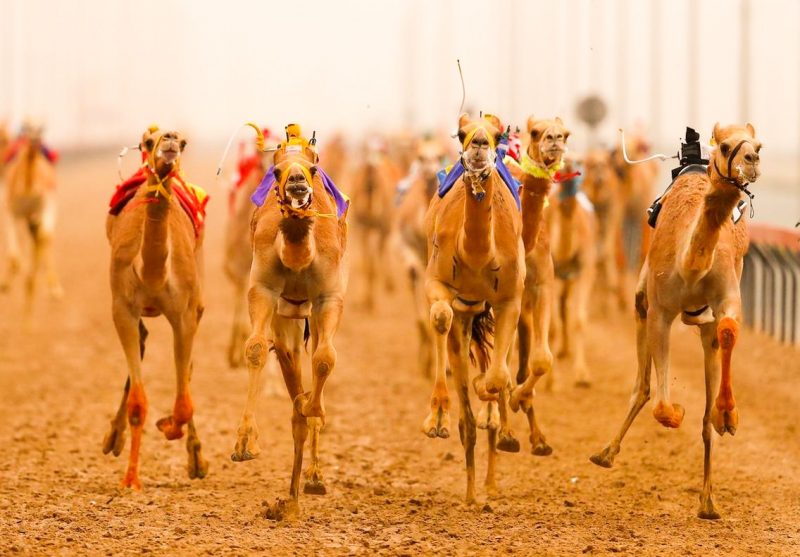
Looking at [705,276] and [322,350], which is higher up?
[705,276]

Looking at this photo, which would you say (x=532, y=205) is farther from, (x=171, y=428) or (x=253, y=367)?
(x=171, y=428)

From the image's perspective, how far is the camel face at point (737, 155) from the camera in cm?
896

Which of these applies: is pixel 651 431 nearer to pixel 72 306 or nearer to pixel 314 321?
pixel 314 321

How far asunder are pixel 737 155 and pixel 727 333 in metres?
1.08

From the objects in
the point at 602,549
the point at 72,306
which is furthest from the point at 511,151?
the point at 72,306

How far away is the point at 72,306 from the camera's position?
22844 mm

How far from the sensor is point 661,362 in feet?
32.4

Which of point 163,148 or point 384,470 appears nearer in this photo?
point 163,148

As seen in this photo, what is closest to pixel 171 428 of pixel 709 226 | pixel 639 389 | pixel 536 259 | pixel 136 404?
pixel 136 404

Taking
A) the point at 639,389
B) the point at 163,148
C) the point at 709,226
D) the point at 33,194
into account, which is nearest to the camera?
the point at 709,226

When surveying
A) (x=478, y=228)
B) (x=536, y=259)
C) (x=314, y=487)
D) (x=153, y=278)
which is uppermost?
(x=478, y=228)

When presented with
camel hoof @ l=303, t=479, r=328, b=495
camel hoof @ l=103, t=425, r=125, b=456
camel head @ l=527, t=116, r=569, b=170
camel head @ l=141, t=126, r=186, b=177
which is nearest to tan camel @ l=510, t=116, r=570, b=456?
camel head @ l=527, t=116, r=569, b=170

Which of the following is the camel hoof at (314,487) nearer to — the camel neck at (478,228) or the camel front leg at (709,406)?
the camel neck at (478,228)

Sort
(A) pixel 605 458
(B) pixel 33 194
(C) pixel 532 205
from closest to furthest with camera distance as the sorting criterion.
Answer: (A) pixel 605 458, (C) pixel 532 205, (B) pixel 33 194
